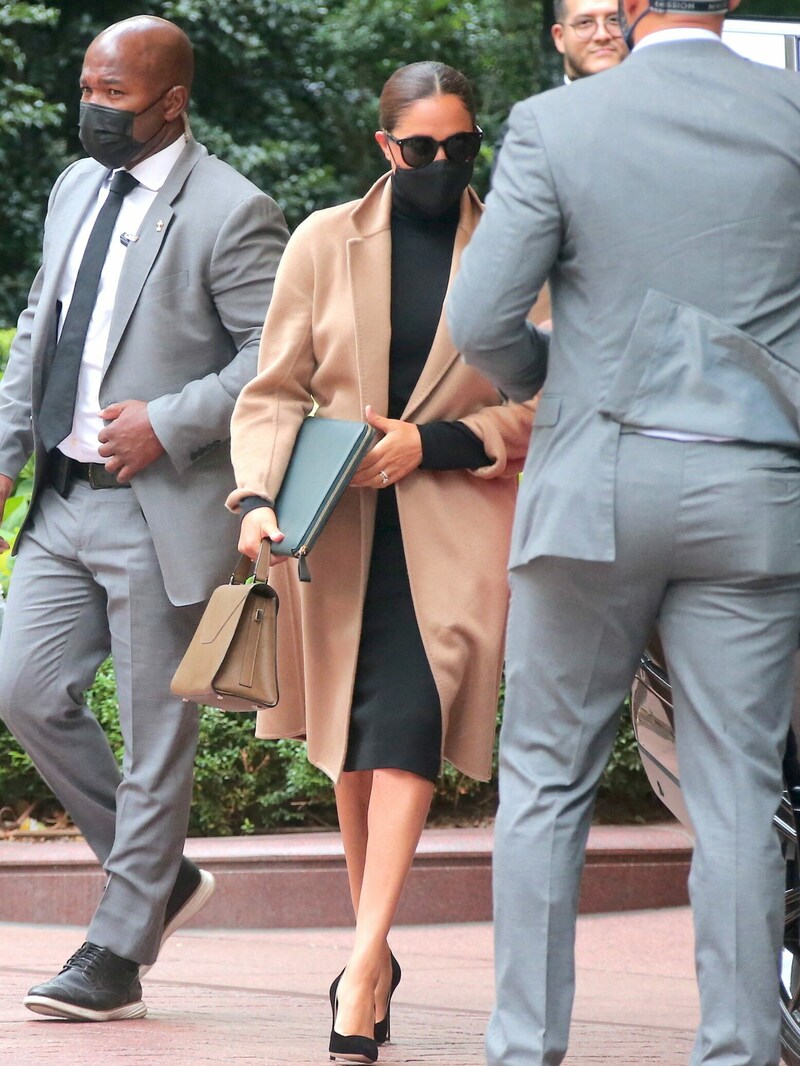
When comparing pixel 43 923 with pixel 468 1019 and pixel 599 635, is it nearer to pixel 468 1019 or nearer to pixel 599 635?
pixel 468 1019

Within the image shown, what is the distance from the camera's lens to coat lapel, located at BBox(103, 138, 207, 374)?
432 cm

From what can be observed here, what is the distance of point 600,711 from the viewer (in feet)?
9.37

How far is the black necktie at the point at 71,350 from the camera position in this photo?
4352 mm

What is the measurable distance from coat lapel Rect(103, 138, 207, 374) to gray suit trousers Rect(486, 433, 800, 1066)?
1779mm

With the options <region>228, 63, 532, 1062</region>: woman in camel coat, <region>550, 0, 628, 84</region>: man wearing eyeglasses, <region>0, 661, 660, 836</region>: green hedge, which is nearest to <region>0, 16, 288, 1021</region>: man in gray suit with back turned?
<region>228, 63, 532, 1062</region>: woman in camel coat

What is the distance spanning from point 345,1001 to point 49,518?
1493mm

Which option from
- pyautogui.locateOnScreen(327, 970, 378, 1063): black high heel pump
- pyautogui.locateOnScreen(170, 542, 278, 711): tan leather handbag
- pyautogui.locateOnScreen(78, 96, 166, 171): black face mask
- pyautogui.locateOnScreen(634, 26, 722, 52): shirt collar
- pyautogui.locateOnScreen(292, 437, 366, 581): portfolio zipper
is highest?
pyautogui.locateOnScreen(634, 26, 722, 52): shirt collar

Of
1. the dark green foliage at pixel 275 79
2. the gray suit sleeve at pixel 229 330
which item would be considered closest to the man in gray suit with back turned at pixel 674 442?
the gray suit sleeve at pixel 229 330

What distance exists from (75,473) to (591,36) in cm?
167

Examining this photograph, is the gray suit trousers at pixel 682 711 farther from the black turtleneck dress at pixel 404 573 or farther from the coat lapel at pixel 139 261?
the coat lapel at pixel 139 261

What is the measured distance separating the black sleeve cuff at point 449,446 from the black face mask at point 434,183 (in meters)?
0.49

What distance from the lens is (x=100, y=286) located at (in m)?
4.39

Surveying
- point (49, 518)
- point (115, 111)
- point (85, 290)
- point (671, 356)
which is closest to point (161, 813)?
point (49, 518)

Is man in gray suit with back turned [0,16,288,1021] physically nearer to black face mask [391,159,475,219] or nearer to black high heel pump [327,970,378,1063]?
black face mask [391,159,475,219]
